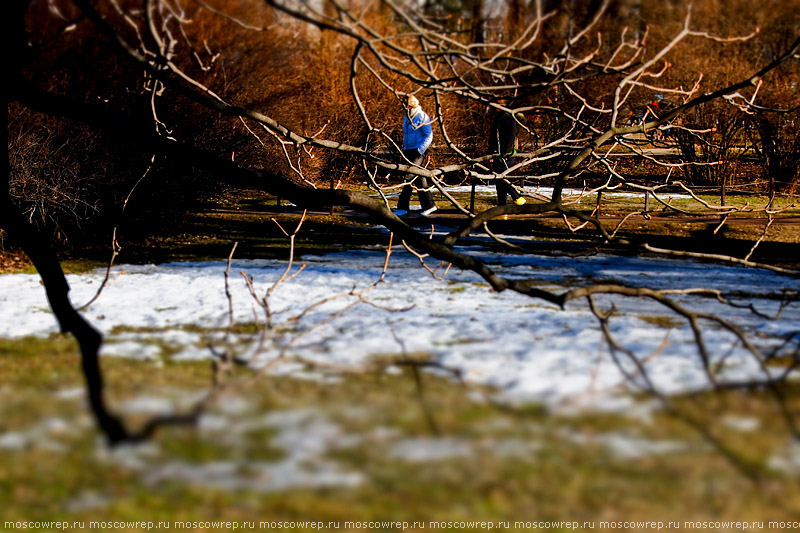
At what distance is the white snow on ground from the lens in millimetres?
4520

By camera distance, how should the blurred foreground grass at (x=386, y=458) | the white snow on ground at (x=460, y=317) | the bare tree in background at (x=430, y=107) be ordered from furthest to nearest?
the white snow on ground at (x=460, y=317) → the bare tree in background at (x=430, y=107) → the blurred foreground grass at (x=386, y=458)

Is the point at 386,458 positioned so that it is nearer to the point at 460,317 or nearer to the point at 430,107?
the point at 460,317

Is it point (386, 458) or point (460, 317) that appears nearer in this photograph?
point (386, 458)

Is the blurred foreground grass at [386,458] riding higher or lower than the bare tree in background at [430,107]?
lower

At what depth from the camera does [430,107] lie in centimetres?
1852

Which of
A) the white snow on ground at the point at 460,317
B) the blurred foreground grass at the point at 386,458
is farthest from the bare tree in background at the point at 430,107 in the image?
the blurred foreground grass at the point at 386,458

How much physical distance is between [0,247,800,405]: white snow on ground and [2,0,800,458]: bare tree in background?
0.59 ft

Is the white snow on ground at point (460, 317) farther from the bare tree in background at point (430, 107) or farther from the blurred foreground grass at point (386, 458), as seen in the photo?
the blurred foreground grass at point (386, 458)

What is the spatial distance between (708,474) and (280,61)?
10491 millimetres

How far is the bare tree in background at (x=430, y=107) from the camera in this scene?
4172mm

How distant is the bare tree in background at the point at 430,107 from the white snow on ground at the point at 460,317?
18cm

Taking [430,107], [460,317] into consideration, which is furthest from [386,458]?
[430,107]

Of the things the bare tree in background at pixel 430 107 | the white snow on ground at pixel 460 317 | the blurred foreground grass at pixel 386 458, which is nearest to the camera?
the blurred foreground grass at pixel 386 458

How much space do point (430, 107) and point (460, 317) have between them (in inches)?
519
